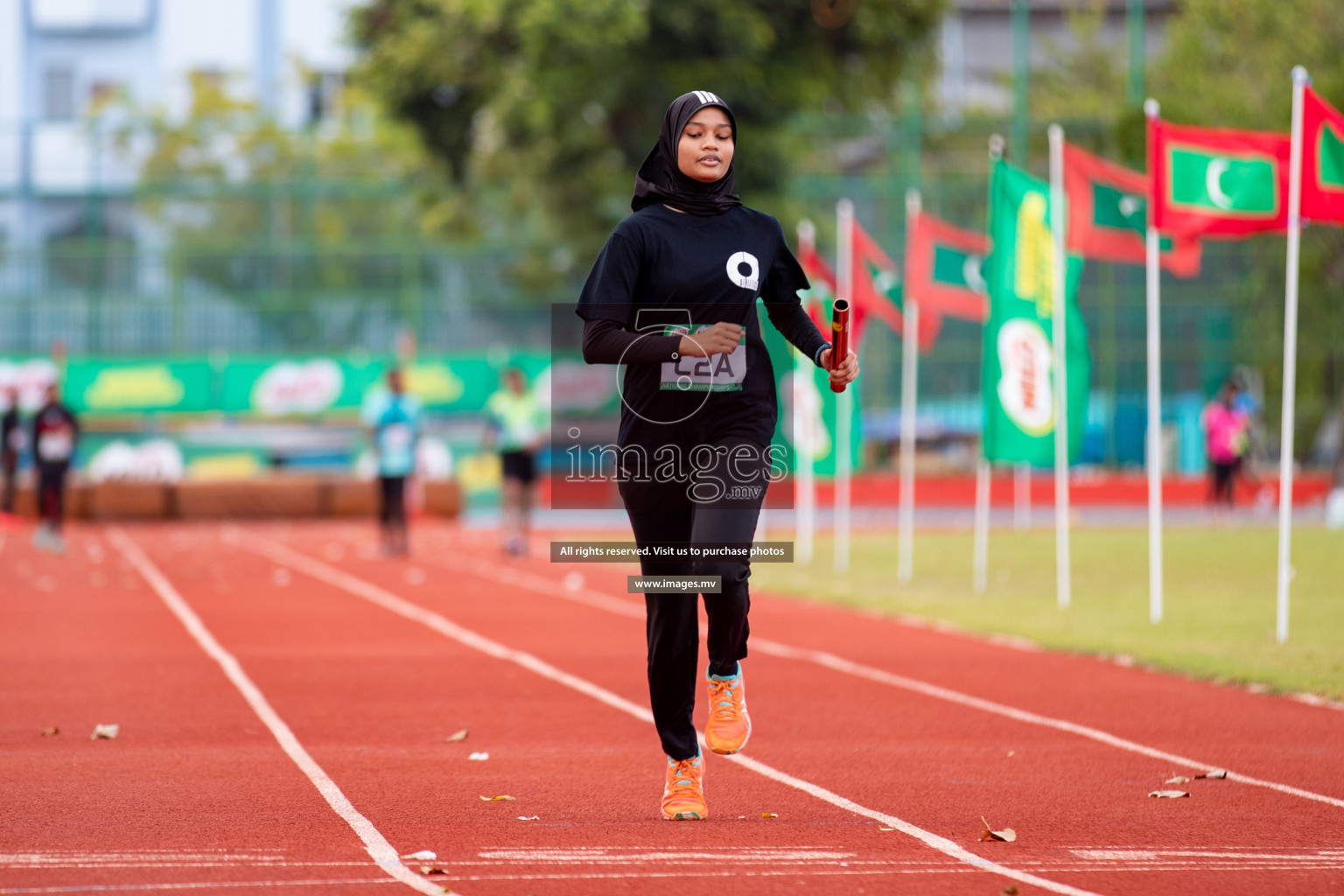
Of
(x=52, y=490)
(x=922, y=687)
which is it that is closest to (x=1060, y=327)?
(x=922, y=687)

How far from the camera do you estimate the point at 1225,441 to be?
27.9m

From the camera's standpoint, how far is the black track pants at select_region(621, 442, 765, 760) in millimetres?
5859

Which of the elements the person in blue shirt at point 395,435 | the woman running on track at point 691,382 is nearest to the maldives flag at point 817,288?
the person in blue shirt at point 395,435

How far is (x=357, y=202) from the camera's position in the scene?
35.6 meters

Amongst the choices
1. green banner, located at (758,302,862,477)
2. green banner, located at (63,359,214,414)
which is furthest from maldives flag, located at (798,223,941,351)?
green banner, located at (63,359,214,414)

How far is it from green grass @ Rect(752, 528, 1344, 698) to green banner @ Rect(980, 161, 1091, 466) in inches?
53.5

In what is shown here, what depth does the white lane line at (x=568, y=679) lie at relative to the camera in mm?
5418

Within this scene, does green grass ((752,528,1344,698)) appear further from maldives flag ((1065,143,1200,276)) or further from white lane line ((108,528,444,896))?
white lane line ((108,528,444,896))

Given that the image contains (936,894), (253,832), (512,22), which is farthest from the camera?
(512,22)

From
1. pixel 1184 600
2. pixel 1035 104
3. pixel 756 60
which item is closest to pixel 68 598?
pixel 1184 600

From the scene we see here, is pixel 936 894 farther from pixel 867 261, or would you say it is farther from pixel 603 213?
pixel 603 213

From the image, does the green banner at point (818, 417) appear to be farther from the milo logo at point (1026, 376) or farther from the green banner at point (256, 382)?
the green banner at point (256, 382)

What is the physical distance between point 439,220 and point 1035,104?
80.4 ft

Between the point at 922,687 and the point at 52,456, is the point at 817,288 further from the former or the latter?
the point at 922,687
